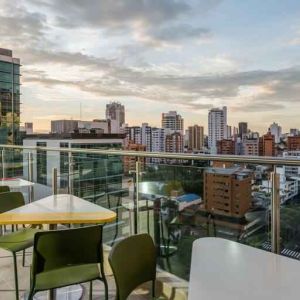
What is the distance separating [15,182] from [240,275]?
388 centimetres

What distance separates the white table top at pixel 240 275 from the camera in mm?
1156

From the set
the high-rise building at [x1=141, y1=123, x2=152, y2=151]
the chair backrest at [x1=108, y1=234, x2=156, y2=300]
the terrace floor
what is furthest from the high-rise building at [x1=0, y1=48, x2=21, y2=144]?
the chair backrest at [x1=108, y1=234, x2=156, y2=300]

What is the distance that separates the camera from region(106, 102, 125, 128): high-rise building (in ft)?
27.7

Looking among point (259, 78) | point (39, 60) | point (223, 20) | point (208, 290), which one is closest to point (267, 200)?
point (208, 290)

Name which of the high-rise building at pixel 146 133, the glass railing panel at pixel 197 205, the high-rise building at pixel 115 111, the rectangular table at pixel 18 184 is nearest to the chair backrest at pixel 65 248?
the glass railing panel at pixel 197 205

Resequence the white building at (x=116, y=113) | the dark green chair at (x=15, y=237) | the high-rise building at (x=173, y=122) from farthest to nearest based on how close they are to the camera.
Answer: the white building at (x=116, y=113) < the high-rise building at (x=173, y=122) < the dark green chair at (x=15, y=237)

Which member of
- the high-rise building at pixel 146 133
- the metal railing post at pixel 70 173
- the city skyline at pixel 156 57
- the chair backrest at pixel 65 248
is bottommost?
the chair backrest at pixel 65 248

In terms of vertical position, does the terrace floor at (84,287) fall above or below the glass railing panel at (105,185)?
below

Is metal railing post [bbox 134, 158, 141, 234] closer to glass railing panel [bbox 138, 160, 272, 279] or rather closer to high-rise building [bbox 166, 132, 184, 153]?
glass railing panel [bbox 138, 160, 272, 279]

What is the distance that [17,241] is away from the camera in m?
2.70

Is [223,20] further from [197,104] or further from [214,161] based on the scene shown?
[214,161]

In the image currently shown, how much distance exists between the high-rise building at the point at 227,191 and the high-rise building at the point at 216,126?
2.71 m

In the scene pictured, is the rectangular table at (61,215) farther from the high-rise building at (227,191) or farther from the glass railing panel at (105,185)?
the high-rise building at (227,191)

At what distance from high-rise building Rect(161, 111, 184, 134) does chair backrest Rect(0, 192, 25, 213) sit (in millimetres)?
4200
